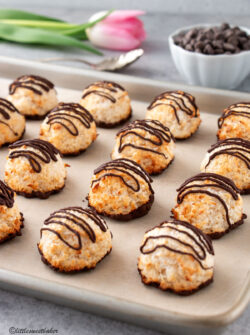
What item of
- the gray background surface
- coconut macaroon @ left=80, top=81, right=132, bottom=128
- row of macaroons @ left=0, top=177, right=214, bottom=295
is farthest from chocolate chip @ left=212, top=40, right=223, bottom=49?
row of macaroons @ left=0, top=177, right=214, bottom=295

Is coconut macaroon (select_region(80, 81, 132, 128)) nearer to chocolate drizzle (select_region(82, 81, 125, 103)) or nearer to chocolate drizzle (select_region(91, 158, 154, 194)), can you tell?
A: chocolate drizzle (select_region(82, 81, 125, 103))

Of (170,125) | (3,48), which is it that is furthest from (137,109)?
(3,48)

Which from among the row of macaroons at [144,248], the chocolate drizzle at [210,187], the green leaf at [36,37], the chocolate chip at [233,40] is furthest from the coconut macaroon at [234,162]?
the green leaf at [36,37]

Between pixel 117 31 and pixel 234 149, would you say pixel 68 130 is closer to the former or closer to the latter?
pixel 234 149

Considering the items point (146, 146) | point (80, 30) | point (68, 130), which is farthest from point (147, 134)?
point (80, 30)

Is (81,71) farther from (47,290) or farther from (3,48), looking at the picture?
(47,290)

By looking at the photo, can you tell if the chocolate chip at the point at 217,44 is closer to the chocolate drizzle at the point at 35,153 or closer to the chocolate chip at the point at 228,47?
the chocolate chip at the point at 228,47
